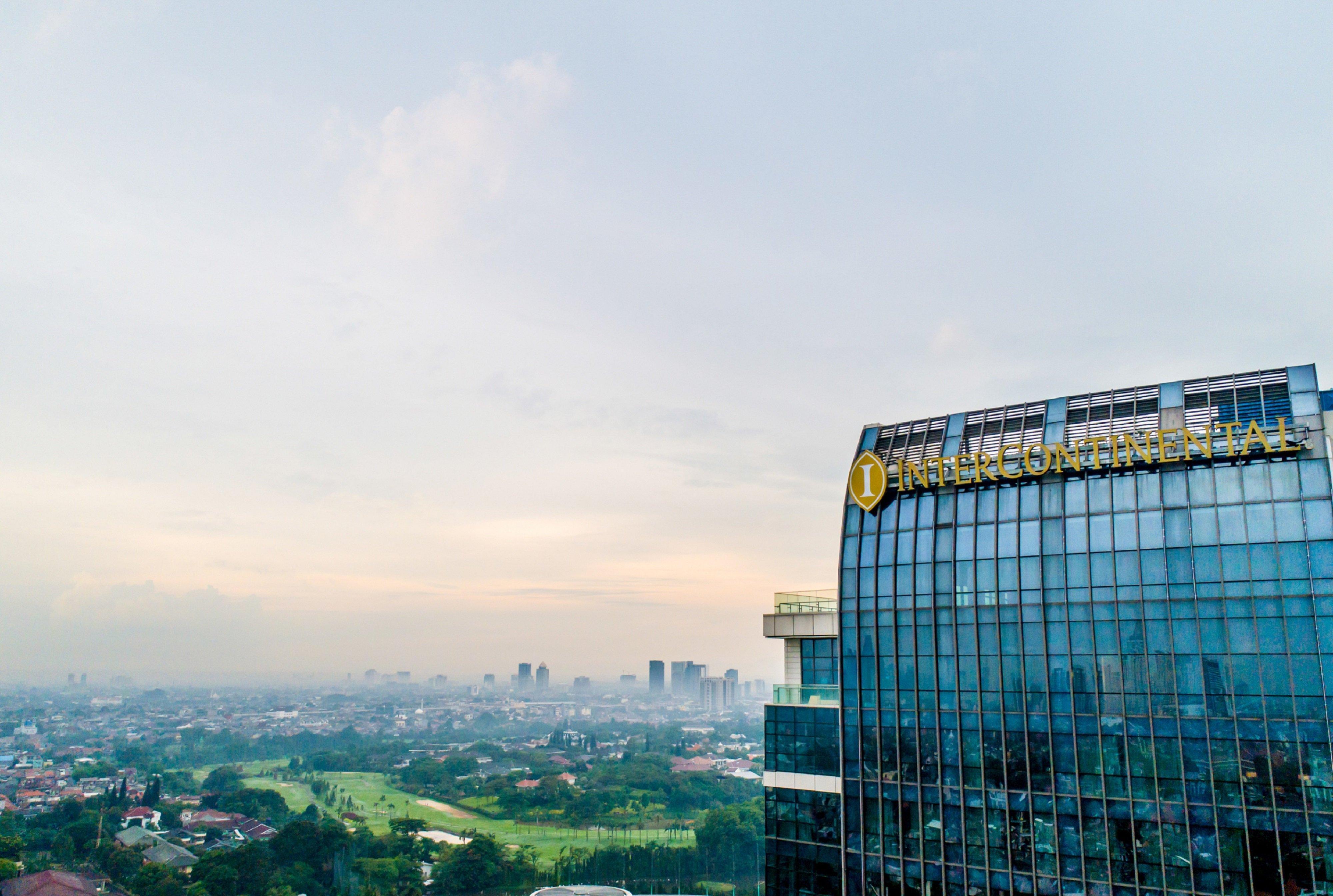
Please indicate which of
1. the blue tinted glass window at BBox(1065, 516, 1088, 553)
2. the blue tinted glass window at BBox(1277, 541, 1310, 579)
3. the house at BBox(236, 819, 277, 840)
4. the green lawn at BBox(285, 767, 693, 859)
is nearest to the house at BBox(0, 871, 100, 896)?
the house at BBox(236, 819, 277, 840)

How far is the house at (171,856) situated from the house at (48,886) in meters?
14.6

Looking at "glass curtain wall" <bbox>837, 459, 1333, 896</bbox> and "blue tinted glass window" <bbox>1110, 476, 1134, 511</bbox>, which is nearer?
"glass curtain wall" <bbox>837, 459, 1333, 896</bbox>

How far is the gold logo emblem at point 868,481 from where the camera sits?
4269 cm

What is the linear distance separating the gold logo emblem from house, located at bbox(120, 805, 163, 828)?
168 m

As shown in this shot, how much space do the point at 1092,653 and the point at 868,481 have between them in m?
13.0

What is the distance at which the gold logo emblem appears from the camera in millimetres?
42688

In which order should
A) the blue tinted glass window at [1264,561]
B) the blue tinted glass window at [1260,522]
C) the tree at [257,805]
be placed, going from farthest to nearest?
the tree at [257,805]
the blue tinted glass window at [1260,522]
the blue tinted glass window at [1264,561]

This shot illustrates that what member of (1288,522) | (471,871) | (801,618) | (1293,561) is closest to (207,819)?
(471,871)

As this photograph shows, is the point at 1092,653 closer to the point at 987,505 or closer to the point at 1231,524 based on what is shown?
the point at 1231,524

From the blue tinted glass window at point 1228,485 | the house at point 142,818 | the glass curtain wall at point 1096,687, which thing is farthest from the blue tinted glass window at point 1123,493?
the house at point 142,818

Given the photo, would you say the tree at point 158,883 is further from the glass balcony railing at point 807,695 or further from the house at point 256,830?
the glass balcony railing at point 807,695

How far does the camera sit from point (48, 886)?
4168 inches

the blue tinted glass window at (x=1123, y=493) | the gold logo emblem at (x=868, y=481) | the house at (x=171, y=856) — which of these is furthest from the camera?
the house at (x=171, y=856)

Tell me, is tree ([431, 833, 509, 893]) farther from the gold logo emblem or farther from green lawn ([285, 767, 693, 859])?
the gold logo emblem
